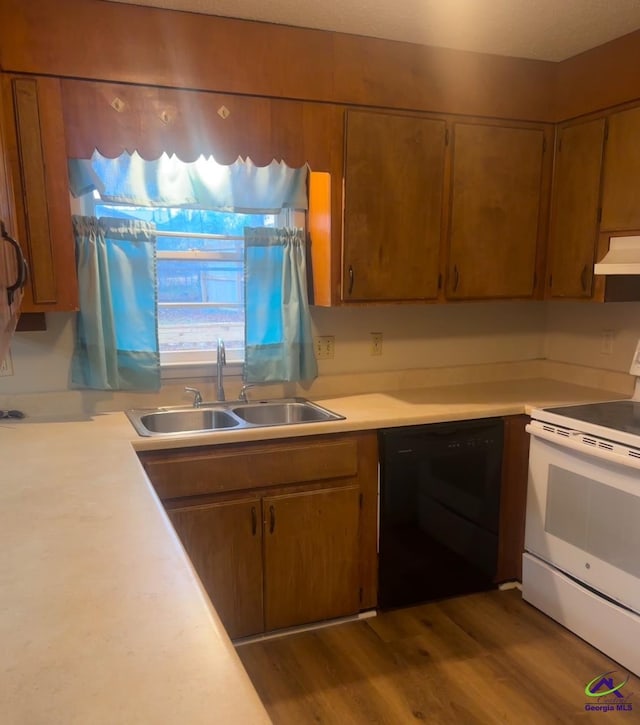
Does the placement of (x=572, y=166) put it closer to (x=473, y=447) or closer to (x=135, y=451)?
(x=473, y=447)

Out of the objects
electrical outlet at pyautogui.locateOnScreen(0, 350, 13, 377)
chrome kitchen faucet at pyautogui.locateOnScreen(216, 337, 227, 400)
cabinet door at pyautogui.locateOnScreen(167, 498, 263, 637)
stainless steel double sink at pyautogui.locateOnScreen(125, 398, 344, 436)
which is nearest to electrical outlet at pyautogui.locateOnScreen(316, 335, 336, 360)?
stainless steel double sink at pyautogui.locateOnScreen(125, 398, 344, 436)

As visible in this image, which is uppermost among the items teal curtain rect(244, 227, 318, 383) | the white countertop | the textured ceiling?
the textured ceiling

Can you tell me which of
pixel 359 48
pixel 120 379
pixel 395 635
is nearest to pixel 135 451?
pixel 120 379

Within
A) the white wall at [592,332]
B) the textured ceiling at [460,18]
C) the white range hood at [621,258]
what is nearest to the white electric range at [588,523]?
the white wall at [592,332]

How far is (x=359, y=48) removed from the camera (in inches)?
92.1

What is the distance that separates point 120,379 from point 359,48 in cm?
171

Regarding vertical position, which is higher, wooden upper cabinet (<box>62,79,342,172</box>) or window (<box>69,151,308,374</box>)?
wooden upper cabinet (<box>62,79,342,172</box>)

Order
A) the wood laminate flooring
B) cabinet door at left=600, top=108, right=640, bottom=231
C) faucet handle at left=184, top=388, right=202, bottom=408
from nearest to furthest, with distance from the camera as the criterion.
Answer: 1. the wood laminate flooring
2. cabinet door at left=600, top=108, right=640, bottom=231
3. faucet handle at left=184, top=388, right=202, bottom=408

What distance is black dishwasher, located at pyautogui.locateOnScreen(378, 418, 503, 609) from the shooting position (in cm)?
235

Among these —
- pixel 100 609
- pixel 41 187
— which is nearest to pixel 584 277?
pixel 41 187

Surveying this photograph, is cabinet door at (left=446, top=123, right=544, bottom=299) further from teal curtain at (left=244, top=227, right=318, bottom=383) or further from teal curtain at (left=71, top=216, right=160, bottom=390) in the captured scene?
teal curtain at (left=71, top=216, right=160, bottom=390)

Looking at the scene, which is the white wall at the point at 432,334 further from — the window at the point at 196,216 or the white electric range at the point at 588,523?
the white electric range at the point at 588,523

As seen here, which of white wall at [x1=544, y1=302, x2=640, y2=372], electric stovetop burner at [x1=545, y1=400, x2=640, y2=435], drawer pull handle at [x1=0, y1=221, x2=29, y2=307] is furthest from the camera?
white wall at [x1=544, y1=302, x2=640, y2=372]

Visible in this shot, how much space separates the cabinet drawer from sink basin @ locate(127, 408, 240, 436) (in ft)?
0.91
